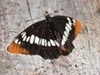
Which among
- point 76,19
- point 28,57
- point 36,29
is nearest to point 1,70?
point 28,57

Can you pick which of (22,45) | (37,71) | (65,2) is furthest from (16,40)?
(65,2)

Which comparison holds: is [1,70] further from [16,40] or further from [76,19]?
[76,19]

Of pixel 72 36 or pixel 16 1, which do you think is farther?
pixel 16 1

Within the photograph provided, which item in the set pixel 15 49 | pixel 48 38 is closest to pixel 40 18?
pixel 48 38
